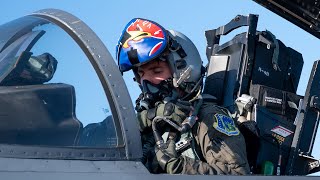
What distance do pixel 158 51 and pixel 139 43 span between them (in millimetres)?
161

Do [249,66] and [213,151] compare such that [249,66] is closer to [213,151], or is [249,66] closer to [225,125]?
[225,125]

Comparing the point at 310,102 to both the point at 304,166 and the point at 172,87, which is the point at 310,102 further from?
the point at 172,87

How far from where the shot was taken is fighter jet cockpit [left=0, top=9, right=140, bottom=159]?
2.92m

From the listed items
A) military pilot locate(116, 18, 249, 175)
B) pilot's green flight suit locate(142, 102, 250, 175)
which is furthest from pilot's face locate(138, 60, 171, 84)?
pilot's green flight suit locate(142, 102, 250, 175)

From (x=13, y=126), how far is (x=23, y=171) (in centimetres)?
33

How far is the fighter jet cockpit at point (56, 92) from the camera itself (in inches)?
115

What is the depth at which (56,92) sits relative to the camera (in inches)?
124

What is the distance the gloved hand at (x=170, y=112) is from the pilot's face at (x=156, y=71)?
33 centimetres

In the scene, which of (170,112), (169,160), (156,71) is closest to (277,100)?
(156,71)

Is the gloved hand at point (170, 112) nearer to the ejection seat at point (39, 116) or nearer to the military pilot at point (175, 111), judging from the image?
the military pilot at point (175, 111)

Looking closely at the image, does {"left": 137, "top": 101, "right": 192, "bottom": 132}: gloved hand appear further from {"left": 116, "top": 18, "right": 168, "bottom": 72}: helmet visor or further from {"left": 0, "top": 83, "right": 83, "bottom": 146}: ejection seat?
{"left": 0, "top": 83, "right": 83, "bottom": 146}: ejection seat

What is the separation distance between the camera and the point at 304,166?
193 inches

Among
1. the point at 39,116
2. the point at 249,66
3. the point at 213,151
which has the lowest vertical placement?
the point at 213,151

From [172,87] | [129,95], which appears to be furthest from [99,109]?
[172,87]
